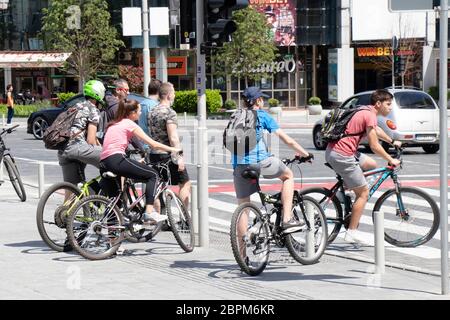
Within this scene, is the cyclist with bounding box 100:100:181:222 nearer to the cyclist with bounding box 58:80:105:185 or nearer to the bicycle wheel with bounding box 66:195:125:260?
the bicycle wheel with bounding box 66:195:125:260

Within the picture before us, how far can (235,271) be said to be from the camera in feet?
32.3

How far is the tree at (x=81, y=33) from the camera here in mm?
54156

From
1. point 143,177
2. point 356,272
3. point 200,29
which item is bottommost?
point 356,272

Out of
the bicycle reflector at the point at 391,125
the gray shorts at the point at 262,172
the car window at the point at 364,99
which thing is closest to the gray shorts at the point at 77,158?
the gray shorts at the point at 262,172

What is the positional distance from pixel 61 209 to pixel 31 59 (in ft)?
167

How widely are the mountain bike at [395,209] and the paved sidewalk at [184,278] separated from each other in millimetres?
553

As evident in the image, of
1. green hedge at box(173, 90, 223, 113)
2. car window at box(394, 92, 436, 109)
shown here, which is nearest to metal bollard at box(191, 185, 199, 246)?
car window at box(394, 92, 436, 109)

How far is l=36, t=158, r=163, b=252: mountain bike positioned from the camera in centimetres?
1084

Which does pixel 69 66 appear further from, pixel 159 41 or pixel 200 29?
pixel 200 29

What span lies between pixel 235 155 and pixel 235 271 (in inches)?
44.0

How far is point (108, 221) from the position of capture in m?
10.5

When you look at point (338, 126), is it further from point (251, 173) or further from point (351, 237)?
point (251, 173)

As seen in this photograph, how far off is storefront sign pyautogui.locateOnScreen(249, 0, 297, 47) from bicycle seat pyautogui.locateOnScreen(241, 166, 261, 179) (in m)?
48.9
